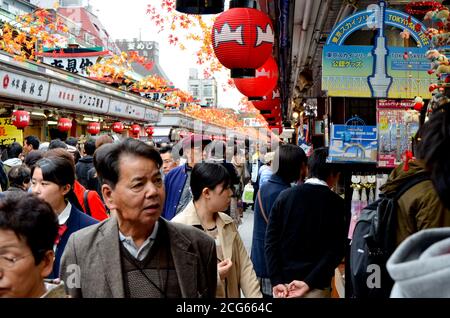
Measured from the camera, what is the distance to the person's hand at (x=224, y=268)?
3.40m

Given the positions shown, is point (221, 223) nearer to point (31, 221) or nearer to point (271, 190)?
point (271, 190)

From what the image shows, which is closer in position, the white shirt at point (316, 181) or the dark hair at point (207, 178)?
the dark hair at point (207, 178)

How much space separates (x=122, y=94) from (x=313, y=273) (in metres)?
21.5

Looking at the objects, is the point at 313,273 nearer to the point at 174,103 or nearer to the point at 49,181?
the point at 49,181

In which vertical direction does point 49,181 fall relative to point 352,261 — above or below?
above

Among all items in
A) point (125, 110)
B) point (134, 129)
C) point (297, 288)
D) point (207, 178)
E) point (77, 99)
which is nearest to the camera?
point (207, 178)

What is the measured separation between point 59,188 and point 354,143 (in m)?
3.16

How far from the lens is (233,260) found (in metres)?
3.74

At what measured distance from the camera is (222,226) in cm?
385

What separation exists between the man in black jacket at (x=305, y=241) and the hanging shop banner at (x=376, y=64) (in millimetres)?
1546

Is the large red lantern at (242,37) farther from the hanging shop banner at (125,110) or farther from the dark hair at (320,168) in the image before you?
the hanging shop banner at (125,110)

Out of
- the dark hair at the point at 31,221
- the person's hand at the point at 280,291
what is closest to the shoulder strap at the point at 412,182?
the person's hand at the point at 280,291

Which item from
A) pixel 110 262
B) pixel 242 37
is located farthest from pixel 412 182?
pixel 242 37
